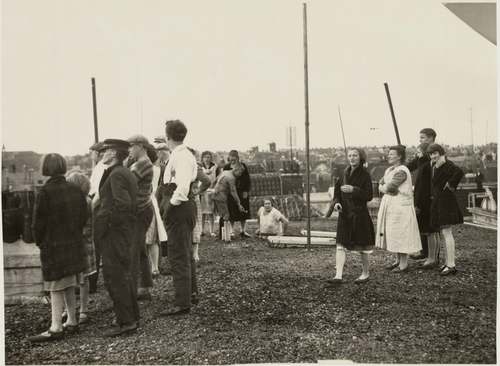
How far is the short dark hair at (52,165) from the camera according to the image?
12.2 feet

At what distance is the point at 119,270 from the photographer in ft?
12.4

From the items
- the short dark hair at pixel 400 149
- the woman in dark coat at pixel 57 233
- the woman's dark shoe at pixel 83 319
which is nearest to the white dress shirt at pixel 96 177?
the woman in dark coat at pixel 57 233

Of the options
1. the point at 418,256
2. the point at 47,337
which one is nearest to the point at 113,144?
the point at 47,337

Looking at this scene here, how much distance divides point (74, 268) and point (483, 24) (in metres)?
3.92

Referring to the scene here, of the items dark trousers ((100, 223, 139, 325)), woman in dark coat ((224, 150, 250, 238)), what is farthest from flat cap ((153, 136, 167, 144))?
woman in dark coat ((224, 150, 250, 238))

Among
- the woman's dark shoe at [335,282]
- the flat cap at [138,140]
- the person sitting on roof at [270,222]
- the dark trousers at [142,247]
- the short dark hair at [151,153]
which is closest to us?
the dark trousers at [142,247]

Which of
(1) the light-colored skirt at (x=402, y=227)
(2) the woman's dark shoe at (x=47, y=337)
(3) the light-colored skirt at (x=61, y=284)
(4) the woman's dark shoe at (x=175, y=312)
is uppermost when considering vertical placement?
(1) the light-colored skirt at (x=402, y=227)

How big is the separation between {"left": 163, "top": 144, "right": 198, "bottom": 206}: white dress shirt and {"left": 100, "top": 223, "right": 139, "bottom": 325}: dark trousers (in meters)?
0.51

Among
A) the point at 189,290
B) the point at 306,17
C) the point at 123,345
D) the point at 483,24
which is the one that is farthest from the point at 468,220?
the point at 123,345

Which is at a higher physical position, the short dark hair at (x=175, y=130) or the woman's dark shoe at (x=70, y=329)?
the short dark hair at (x=175, y=130)

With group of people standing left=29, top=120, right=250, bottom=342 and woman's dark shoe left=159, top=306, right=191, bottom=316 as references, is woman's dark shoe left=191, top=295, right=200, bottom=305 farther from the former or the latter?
woman's dark shoe left=159, top=306, right=191, bottom=316

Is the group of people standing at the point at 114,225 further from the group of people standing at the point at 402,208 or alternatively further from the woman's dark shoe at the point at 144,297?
the group of people standing at the point at 402,208

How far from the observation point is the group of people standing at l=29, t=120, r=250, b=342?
12.2 ft

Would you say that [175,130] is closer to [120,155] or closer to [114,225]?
[120,155]
